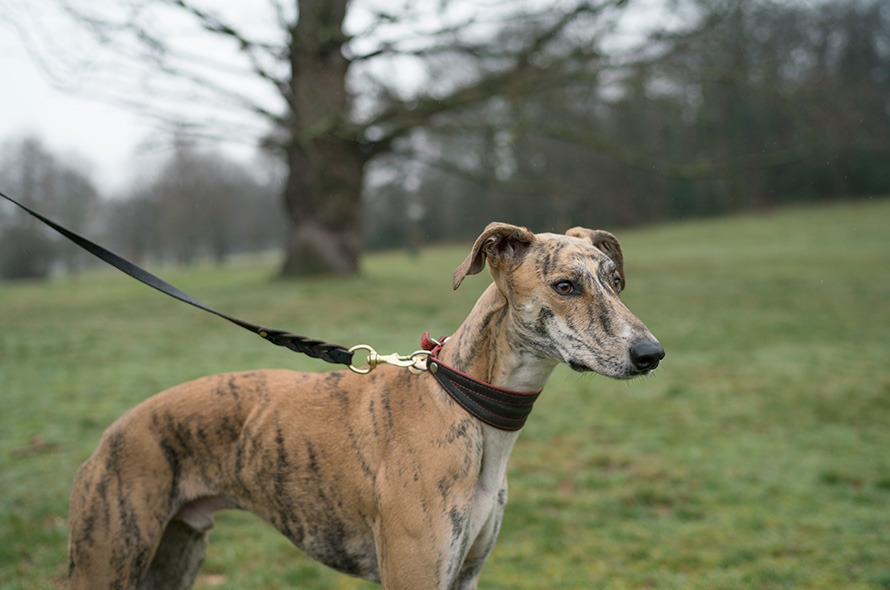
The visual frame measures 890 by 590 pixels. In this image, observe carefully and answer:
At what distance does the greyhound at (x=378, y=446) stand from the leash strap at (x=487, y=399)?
17 mm

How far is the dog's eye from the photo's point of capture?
227 cm

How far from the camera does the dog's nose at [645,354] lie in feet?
6.78

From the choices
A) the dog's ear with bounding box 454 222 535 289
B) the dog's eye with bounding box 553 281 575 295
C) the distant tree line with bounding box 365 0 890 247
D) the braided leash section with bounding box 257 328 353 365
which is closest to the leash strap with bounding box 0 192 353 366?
the braided leash section with bounding box 257 328 353 365

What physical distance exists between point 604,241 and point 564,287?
56 cm

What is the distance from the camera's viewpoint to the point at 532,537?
4395 mm

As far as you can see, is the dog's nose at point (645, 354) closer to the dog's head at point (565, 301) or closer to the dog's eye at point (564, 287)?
the dog's head at point (565, 301)

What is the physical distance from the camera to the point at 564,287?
2279 mm

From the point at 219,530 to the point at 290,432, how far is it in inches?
98.3

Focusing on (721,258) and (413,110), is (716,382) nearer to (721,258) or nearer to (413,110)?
(413,110)

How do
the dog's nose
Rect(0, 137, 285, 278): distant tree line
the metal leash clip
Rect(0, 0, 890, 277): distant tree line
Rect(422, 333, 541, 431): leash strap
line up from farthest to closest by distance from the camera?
Rect(0, 137, 285, 278): distant tree line
Rect(0, 0, 890, 277): distant tree line
the metal leash clip
Rect(422, 333, 541, 431): leash strap
the dog's nose

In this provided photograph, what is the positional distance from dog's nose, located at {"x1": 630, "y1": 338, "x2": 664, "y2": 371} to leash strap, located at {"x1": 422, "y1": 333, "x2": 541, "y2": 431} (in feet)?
1.59

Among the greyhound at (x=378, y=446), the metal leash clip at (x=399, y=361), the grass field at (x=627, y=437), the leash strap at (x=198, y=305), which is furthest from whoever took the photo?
the grass field at (x=627, y=437)

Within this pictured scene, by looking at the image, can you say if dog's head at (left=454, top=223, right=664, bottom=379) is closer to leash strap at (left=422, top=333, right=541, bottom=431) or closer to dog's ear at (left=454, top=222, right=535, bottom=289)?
dog's ear at (left=454, top=222, right=535, bottom=289)

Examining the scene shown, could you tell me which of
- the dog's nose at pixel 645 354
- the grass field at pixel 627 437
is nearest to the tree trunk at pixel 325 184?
the grass field at pixel 627 437
